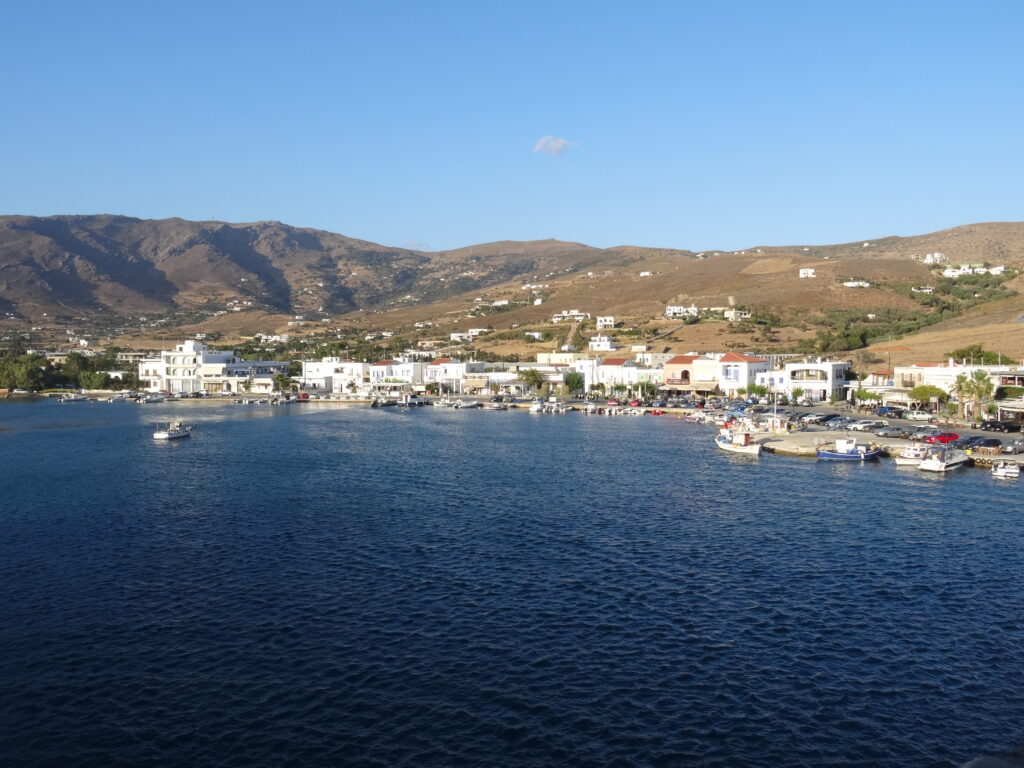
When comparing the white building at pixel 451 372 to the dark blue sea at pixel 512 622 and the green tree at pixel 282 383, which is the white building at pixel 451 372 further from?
the dark blue sea at pixel 512 622

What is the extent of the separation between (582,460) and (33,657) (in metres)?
32.3

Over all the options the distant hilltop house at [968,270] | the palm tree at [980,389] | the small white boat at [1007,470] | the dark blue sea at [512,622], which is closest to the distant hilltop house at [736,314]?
the distant hilltop house at [968,270]

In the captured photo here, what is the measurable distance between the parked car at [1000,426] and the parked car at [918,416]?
551 centimetres

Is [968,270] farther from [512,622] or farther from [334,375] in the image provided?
[512,622]

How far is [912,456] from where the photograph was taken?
43.7m

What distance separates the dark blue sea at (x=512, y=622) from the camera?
49.0 feet

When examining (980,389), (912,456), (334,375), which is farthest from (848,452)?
(334,375)

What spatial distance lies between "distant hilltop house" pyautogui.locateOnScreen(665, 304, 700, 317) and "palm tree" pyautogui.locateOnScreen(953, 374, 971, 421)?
71.0 m

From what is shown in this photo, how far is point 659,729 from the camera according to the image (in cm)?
1512

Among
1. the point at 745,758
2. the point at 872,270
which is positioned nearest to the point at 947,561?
the point at 745,758

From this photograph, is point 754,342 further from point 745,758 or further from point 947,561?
point 745,758

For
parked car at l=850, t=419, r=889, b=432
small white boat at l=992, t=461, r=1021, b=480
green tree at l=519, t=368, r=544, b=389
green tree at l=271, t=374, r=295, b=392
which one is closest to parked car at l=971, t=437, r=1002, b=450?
small white boat at l=992, t=461, r=1021, b=480

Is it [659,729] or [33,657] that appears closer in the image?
[659,729]

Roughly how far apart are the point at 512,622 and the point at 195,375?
100422 mm
